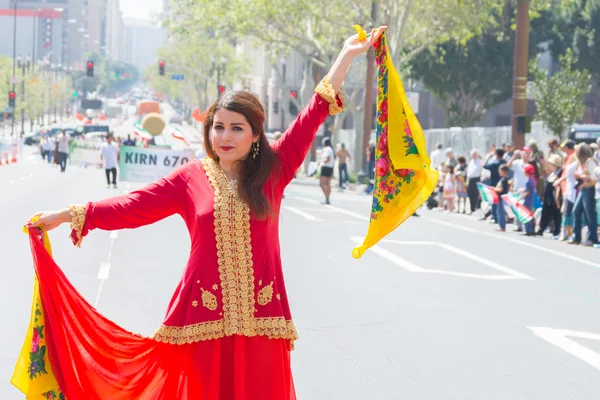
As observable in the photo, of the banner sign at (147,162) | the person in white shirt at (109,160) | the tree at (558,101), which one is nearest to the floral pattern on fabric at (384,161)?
the banner sign at (147,162)

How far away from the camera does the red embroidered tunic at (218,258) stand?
4910mm

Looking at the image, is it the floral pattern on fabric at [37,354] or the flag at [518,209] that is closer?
the floral pattern on fabric at [37,354]

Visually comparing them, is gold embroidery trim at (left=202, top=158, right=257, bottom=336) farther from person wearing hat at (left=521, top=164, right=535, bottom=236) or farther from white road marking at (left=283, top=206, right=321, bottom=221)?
white road marking at (left=283, top=206, right=321, bottom=221)

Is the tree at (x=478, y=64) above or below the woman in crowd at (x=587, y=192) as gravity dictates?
above

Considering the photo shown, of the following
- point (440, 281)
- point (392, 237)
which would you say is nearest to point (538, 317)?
point (440, 281)

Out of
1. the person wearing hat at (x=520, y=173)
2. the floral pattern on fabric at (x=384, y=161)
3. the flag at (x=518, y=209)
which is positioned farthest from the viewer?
the person wearing hat at (x=520, y=173)

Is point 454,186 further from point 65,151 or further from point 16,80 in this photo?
point 16,80

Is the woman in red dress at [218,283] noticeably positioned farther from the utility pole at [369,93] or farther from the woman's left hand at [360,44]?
the utility pole at [369,93]

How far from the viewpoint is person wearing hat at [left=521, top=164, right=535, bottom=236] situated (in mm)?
21219

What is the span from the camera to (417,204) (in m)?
5.28

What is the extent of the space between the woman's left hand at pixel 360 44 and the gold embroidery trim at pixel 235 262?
0.86 metres

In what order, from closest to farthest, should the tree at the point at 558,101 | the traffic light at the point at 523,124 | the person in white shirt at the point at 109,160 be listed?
1. the traffic light at the point at 523,124
2. the person in white shirt at the point at 109,160
3. the tree at the point at 558,101

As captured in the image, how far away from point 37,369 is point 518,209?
1710 centimetres

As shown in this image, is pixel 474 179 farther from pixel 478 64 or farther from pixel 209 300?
pixel 478 64
